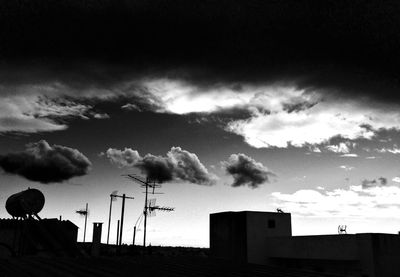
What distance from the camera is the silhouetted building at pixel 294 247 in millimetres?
31000

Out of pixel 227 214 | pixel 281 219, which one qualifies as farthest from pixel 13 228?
pixel 281 219

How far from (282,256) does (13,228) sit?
111 ft

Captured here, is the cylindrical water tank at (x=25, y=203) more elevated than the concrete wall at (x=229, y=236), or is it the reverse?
the cylindrical water tank at (x=25, y=203)

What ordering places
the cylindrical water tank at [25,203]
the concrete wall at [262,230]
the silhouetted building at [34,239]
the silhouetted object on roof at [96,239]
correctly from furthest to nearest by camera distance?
the cylindrical water tank at [25,203] < the silhouetted building at [34,239] < the silhouetted object on roof at [96,239] < the concrete wall at [262,230]

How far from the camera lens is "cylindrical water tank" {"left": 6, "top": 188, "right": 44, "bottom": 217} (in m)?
51.9

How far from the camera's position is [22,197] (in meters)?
52.8

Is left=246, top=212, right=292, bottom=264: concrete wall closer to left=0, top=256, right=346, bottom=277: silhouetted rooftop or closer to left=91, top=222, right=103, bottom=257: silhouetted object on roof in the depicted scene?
left=91, top=222, right=103, bottom=257: silhouetted object on roof

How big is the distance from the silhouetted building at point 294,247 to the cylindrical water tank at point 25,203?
81.4ft

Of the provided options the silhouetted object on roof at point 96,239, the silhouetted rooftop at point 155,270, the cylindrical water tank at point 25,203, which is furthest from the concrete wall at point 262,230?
the cylindrical water tank at point 25,203

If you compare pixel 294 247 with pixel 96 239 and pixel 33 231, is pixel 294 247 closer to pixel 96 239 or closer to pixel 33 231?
pixel 96 239

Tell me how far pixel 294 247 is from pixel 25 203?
117 ft

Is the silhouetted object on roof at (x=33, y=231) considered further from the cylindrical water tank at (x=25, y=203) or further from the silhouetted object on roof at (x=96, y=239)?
the silhouetted object on roof at (x=96, y=239)

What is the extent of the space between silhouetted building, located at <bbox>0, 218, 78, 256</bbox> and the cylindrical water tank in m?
1.39

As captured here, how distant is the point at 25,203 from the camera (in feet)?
171
